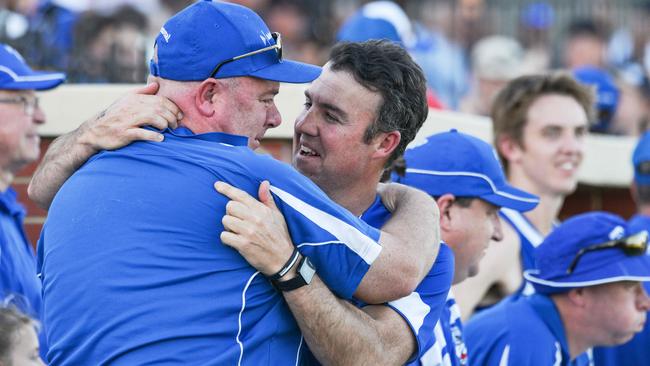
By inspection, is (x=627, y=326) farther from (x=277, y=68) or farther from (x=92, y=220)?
(x=92, y=220)

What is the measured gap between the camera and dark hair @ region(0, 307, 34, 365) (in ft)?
12.9

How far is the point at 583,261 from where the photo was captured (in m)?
5.53

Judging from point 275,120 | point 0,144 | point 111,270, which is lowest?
point 0,144

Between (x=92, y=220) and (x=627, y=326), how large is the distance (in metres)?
2.90

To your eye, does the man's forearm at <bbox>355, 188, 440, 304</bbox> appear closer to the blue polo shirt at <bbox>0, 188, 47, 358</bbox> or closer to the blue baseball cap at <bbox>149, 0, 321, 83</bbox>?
the blue baseball cap at <bbox>149, 0, 321, 83</bbox>

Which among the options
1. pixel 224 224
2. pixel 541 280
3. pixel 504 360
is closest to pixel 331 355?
pixel 224 224

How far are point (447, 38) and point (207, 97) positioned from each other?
8.15m

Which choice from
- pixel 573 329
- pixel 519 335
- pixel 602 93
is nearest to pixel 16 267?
pixel 519 335

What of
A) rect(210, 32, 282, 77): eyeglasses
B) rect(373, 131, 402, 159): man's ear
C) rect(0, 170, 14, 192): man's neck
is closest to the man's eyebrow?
rect(373, 131, 402, 159): man's ear

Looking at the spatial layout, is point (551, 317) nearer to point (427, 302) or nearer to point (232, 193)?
point (427, 302)

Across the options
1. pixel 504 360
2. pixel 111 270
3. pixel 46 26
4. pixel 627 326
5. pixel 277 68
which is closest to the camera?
pixel 111 270

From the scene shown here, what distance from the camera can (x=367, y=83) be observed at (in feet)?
13.6

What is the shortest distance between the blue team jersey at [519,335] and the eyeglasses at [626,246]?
0.75ft

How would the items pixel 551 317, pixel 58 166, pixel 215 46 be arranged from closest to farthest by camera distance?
pixel 215 46
pixel 58 166
pixel 551 317
